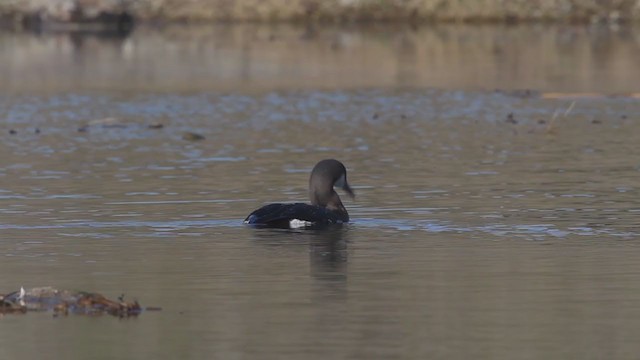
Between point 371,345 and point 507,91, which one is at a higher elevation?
point 371,345

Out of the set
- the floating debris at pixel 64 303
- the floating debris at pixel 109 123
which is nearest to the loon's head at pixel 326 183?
the floating debris at pixel 64 303

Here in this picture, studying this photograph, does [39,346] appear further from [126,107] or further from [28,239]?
[126,107]

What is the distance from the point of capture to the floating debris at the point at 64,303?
40.1 feet

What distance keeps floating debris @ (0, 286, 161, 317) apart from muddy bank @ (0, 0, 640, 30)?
A: 52149 millimetres

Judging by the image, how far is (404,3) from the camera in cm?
6781

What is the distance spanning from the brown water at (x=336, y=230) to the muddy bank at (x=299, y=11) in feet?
101

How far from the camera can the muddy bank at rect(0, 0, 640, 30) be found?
64.8 m

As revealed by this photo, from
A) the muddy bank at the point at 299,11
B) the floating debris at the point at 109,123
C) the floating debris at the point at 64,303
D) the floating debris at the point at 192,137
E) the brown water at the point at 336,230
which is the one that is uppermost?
the floating debris at the point at 64,303

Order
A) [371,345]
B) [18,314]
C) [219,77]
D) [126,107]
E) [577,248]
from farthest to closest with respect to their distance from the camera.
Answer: [219,77] < [126,107] < [577,248] < [18,314] < [371,345]

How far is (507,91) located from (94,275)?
2195 centimetres

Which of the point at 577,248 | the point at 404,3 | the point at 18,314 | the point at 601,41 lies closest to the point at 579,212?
the point at 577,248

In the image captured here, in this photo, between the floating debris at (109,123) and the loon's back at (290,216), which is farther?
the floating debris at (109,123)

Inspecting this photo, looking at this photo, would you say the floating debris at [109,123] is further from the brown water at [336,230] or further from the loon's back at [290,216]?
the loon's back at [290,216]

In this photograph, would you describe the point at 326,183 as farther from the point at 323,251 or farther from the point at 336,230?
the point at 323,251
